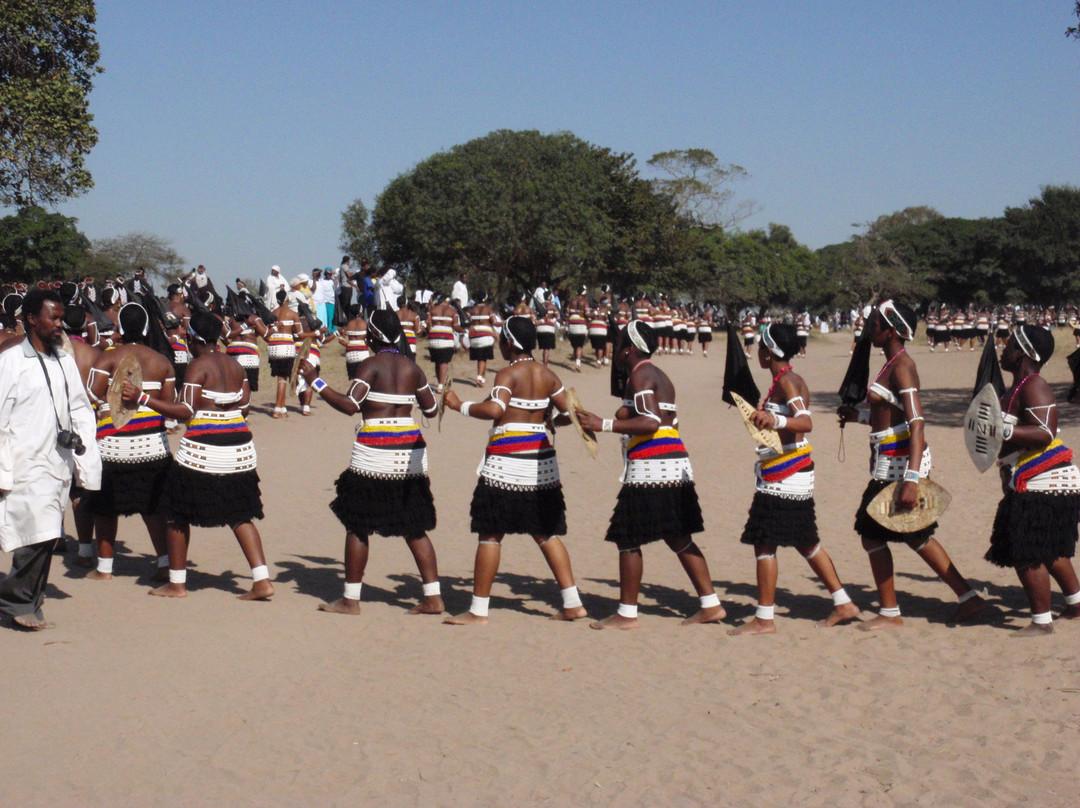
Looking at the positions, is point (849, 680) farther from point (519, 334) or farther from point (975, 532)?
point (975, 532)

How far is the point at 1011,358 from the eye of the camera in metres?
6.44

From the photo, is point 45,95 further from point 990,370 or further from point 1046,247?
point 1046,247

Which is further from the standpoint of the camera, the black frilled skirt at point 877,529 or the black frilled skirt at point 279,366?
the black frilled skirt at point 279,366

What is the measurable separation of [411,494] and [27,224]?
136ft

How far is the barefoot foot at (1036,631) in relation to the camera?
20.4ft

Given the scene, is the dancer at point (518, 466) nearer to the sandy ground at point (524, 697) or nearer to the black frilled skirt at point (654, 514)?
the black frilled skirt at point (654, 514)

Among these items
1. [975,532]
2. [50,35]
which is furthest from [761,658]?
[50,35]

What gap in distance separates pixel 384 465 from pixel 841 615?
3.08m

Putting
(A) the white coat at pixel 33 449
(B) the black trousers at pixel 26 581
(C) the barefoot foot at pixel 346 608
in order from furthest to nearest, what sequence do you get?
(C) the barefoot foot at pixel 346 608, (B) the black trousers at pixel 26 581, (A) the white coat at pixel 33 449

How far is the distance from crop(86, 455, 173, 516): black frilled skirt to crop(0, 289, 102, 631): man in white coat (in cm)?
133

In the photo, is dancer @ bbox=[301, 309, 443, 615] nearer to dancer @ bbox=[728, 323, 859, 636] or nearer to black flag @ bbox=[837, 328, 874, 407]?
dancer @ bbox=[728, 323, 859, 636]

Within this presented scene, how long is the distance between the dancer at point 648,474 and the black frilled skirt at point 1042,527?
6.06ft

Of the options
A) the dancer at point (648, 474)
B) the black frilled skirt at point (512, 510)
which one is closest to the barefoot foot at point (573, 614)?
the dancer at point (648, 474)

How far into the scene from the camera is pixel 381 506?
695 centimetres
